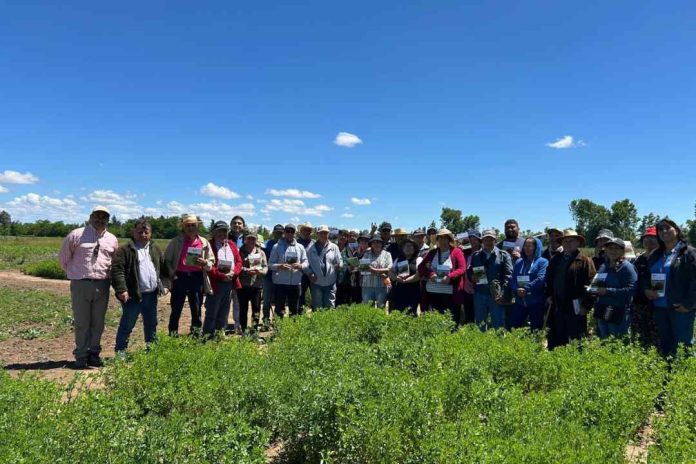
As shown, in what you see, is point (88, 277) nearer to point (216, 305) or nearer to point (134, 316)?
point (134, 316)

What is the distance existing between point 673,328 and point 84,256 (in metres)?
8.27

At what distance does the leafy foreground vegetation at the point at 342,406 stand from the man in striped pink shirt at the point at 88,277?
247cm

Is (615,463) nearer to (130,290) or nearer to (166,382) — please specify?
(166,382)

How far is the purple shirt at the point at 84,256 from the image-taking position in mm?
6742

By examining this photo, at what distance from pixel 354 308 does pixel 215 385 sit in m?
3.60

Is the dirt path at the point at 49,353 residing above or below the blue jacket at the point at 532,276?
below

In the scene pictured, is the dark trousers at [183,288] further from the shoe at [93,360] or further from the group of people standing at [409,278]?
the shoe at [93,360]

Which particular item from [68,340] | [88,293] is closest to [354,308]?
[88,293]

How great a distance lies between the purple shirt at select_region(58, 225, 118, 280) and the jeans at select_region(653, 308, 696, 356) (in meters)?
7.89

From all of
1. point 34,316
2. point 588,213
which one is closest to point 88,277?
point 34,316

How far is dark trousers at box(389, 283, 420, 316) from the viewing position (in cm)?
902

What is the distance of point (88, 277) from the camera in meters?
6.74

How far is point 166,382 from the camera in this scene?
411 cm

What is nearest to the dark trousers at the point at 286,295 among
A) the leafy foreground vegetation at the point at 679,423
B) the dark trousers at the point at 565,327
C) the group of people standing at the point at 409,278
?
the group of people standing at the point at 409,278
